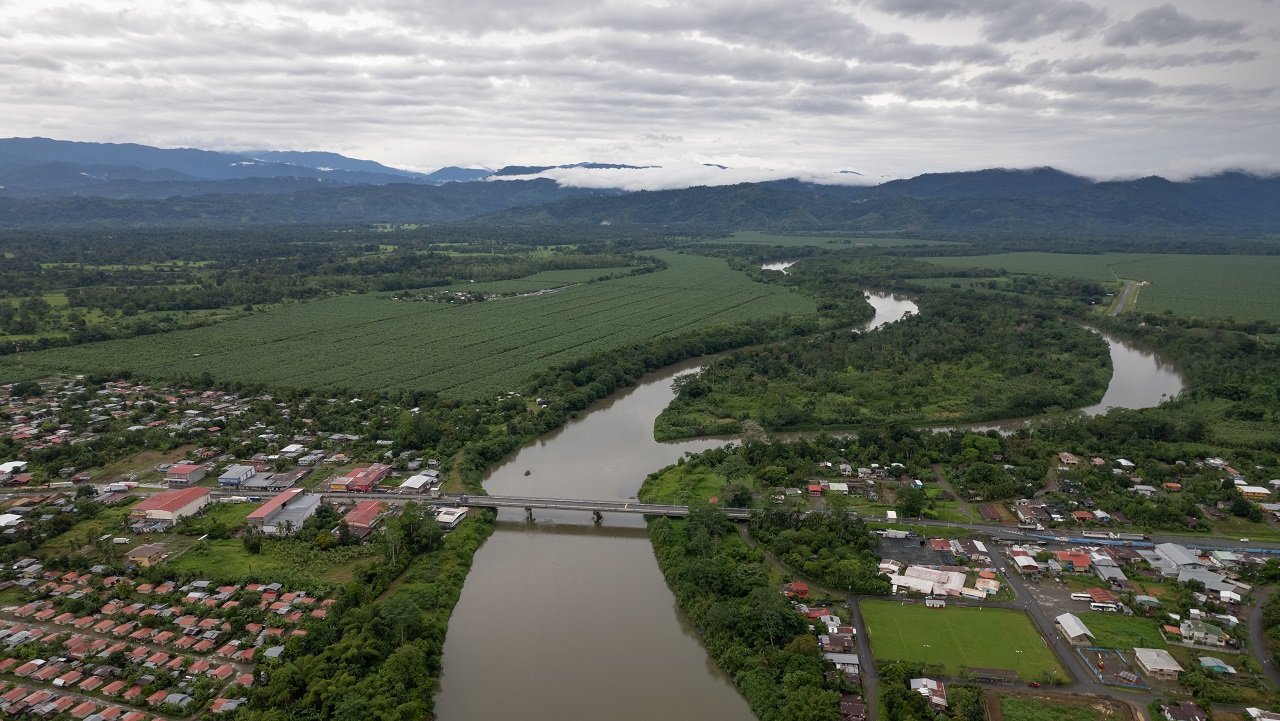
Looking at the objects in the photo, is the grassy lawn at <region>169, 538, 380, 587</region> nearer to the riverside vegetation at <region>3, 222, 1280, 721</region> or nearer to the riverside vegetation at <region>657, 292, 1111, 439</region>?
the riverside vegetation at <region>3, 222, 1280, 721</region>

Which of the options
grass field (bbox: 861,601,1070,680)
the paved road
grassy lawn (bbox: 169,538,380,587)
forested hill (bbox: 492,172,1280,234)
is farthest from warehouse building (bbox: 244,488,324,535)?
forested hill (bbox: 492,172,1280,234)

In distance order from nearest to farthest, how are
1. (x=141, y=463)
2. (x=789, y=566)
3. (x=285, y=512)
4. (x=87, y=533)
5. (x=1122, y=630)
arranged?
(x=1122, y=630) → (x=789, y=566) → (x=87, y=533) → (x=285, y=512) → (x=141, y=463)

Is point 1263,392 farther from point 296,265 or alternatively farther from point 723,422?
point 296,265

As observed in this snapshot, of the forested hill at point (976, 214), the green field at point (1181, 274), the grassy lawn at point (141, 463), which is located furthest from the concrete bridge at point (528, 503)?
the forested hill at point (976, 214)

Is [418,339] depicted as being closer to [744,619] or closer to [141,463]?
[141,463]

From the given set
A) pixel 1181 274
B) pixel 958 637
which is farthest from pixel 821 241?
pixel 958 637
